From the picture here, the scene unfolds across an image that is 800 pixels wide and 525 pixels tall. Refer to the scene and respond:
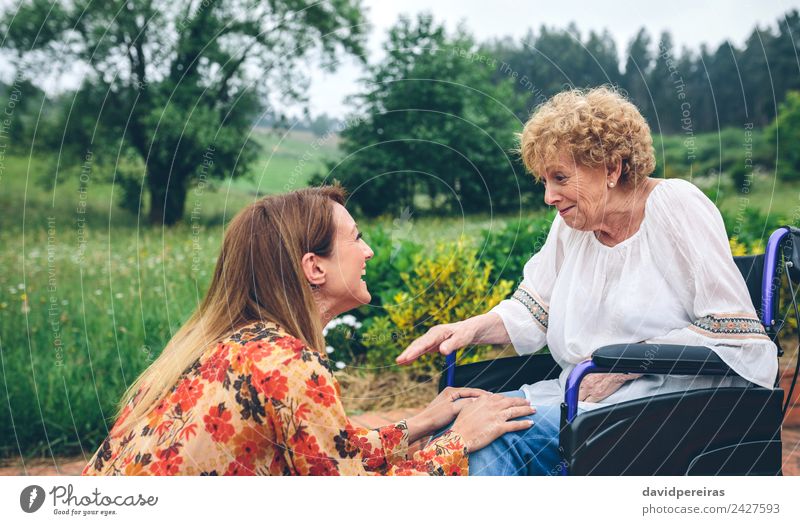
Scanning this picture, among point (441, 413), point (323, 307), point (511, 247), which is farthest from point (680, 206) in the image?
point (511, 247)

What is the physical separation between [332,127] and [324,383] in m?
1.63

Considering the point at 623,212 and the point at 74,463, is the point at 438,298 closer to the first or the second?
the point at 623,212

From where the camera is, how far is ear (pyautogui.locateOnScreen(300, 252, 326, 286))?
1809 mm

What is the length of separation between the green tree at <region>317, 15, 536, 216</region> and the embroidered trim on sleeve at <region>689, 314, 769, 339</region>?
160cm

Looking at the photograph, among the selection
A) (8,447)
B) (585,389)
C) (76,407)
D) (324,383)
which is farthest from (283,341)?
(8,447)

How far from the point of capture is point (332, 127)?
2.97 metres

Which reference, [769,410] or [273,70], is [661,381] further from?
[273,70]

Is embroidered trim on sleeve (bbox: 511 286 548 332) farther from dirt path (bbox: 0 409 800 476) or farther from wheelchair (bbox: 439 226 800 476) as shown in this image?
dirt path (bbox: 0 409 800 476)

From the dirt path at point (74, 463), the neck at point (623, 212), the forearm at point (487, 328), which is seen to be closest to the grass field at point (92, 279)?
the dirt path at point (74, 463)

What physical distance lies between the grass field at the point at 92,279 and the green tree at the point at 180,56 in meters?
0.22

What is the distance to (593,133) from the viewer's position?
199 cm

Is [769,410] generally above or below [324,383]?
below

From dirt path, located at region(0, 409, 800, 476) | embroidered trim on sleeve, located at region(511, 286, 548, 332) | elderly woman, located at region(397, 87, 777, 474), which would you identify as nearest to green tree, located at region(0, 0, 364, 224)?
dirt path, located at region(0, 409, 800, 476)

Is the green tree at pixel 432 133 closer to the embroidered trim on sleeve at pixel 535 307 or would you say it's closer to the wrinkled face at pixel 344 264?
the embroidered trim on sleeve at pixel 535 307
